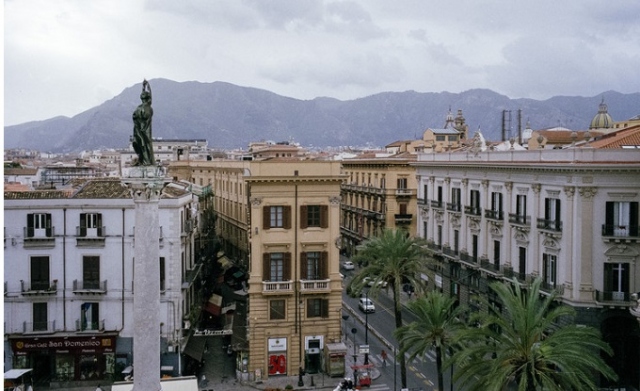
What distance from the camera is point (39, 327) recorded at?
33.3m

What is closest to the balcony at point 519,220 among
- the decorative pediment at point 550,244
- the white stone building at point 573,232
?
the white stone building at point 573,232

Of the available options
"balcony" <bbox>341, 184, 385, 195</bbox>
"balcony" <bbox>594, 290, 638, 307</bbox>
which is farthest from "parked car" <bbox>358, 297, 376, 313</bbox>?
"balcony" <bbox>594, 290, 638, 307</bbox>

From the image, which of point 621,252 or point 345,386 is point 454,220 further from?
point 345,386

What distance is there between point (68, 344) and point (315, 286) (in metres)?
12.7

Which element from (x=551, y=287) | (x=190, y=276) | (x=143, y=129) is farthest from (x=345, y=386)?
(x=143, y=129)

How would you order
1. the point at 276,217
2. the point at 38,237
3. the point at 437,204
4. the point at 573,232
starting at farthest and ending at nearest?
the point at 437,204 < the point at 276,217 < the point at 38,237 < the point at 573,232

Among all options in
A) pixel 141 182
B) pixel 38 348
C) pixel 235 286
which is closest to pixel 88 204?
pixel 38 348

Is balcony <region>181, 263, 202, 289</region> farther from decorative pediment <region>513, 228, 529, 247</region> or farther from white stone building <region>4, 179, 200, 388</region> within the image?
decorative pediment <region>513, 228, 529, 247</region>

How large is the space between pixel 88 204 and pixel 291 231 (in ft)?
34.0

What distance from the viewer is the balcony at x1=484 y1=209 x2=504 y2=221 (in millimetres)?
40438

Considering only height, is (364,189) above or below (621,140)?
below

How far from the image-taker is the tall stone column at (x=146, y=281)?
1769 cm

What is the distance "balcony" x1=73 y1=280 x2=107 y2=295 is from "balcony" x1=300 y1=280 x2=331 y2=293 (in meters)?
9.99

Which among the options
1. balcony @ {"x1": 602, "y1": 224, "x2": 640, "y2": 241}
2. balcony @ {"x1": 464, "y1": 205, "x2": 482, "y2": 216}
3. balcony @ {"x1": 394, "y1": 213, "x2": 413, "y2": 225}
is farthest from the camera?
balcony @ {"x1": 394, "y1": 213, "x2": 413, "y2": 225}
